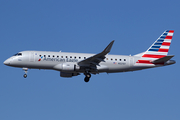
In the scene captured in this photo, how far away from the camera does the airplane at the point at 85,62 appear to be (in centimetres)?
Answer: 4472

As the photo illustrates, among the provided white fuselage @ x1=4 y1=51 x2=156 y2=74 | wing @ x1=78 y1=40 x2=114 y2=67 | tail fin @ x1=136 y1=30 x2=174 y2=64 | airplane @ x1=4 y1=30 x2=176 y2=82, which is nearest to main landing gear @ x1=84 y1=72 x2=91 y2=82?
airplane @ x1=4 y1=30 x2=176 y2=82

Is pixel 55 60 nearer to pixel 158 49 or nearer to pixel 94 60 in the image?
pixel 94 60

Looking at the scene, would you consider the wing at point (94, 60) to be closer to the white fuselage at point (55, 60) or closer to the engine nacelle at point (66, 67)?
the white fuselage at point (55, 60)

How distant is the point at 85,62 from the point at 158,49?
42.2ft

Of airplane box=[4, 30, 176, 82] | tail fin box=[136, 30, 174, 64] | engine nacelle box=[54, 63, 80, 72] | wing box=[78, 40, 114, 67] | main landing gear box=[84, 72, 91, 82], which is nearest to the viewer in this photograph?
wing box=[78, 40, 114, 67]

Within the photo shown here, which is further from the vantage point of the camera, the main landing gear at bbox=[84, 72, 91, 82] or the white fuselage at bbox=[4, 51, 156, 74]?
the main landing gear at bbox=[84, 72, 91, 82]

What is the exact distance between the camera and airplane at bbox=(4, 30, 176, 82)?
4472 centimetres

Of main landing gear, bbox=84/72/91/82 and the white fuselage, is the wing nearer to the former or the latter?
the white fuselage

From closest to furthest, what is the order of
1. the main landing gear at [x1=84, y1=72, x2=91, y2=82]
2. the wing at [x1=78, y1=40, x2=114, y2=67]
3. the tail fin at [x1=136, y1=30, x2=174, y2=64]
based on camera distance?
1. the wing at [x1=78, y1=40, x2=114, y2=67]
2. the main landing gear at [x1=84, y1=72, x2=91, y2=82]
3. the tail fin at [x1=136, y1=30, x2=174, y2=64]

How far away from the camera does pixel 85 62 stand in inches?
1763

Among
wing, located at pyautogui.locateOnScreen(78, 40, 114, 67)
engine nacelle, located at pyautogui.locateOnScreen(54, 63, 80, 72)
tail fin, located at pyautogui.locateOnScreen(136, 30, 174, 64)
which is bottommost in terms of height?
engine nacelle, located at pyautogui.locateOnScreen(54, 63, 80, 72)

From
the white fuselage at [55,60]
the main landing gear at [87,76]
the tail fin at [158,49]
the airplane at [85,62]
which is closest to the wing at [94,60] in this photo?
the airplane at [85,62]

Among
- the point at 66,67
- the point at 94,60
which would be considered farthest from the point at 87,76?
the point at 66,67

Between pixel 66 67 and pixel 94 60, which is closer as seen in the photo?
pixel 66 67
